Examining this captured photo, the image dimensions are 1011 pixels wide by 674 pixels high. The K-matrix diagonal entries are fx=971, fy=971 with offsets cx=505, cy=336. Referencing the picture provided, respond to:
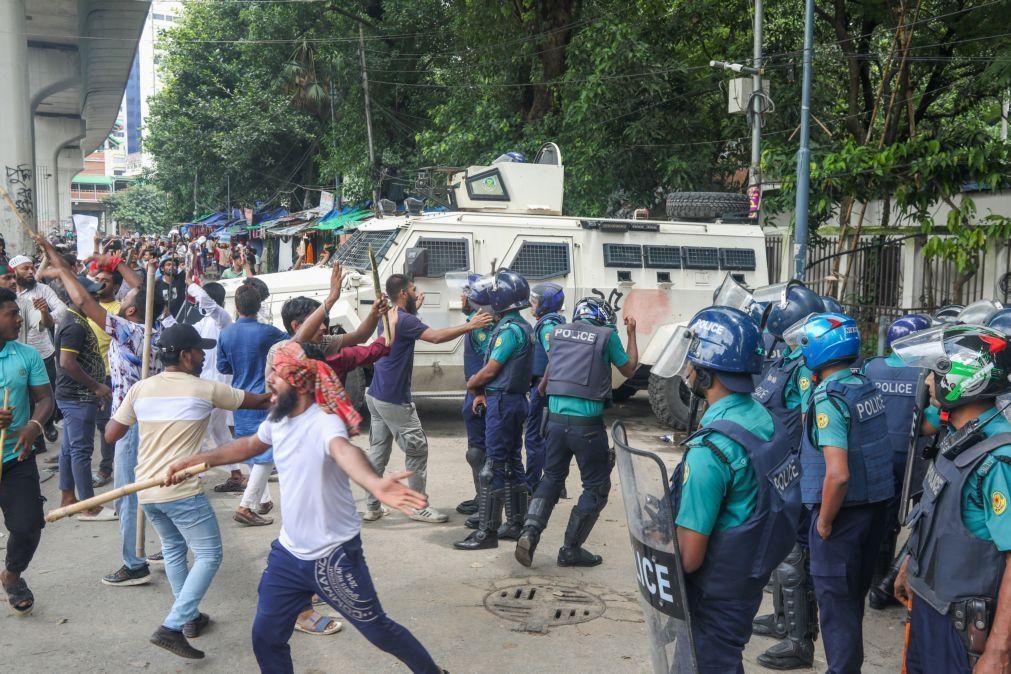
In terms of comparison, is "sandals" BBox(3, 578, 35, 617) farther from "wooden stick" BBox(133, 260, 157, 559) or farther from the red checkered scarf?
the red checkered scarf

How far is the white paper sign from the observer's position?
11164mm

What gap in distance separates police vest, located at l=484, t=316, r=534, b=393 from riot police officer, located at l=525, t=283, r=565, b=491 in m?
0.33

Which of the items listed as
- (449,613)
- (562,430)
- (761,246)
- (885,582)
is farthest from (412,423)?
(761,246)

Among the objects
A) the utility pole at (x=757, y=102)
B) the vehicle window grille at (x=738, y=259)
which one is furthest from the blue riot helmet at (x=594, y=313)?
the utility pole at (x=757, y=102)

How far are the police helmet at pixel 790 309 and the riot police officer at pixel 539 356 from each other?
67.3 inches

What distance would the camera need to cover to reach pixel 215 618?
526cm

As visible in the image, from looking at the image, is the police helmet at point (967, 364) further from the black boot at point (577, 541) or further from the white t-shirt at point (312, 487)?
the black boot at point (577, 541)

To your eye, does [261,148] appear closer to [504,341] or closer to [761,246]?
[761,246]

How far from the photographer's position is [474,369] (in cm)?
759

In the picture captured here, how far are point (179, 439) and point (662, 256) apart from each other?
23.3 feet

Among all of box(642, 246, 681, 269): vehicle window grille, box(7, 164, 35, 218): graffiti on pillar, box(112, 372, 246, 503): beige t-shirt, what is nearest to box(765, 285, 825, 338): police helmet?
box(112, 372, 246, 503): beige t-shirt

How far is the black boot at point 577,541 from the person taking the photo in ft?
20.0

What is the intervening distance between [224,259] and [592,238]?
13904mm

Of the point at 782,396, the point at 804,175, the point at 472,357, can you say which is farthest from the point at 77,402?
the point at 804,175
